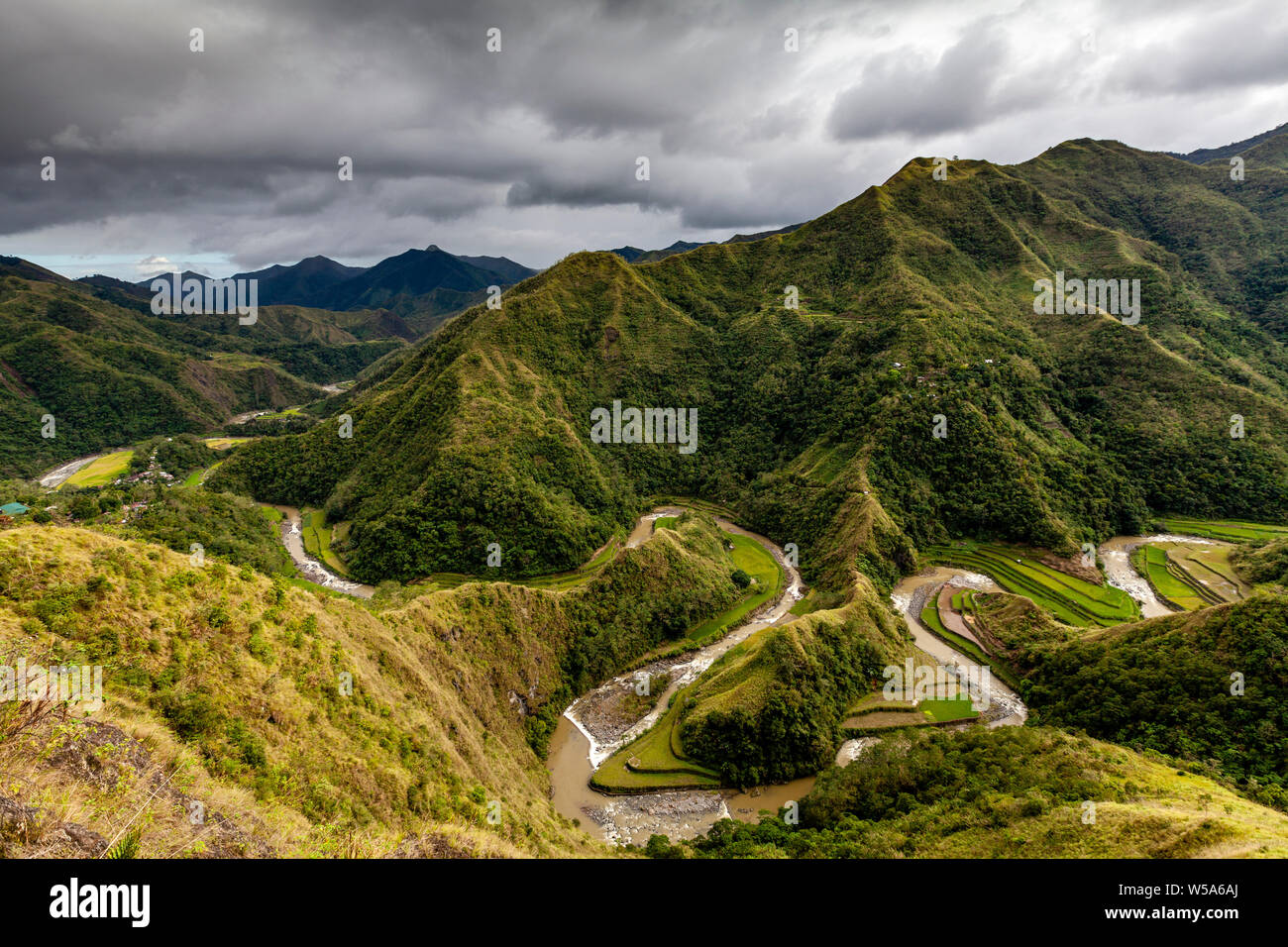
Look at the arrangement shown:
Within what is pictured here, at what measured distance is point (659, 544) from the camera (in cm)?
6925

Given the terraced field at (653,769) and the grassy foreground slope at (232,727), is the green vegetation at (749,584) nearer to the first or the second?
the terraced field at (653,769)

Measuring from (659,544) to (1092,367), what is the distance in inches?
3820

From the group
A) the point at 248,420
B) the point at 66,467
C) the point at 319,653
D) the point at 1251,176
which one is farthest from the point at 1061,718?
the point at 248,420

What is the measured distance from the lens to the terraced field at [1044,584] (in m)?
64.9

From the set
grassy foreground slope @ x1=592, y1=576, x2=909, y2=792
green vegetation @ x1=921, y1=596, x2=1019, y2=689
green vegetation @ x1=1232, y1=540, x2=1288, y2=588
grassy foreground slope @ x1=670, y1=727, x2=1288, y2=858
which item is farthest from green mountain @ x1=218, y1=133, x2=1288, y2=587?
grassy foreground slope @ x1=670, y1=727, x2=1288, y2=858

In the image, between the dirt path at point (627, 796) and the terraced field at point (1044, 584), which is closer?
the dirt path at point (627, 796)

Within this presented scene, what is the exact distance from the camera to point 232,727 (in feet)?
69.2

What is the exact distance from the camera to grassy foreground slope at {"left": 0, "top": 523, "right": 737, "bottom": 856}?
1512 centimetres

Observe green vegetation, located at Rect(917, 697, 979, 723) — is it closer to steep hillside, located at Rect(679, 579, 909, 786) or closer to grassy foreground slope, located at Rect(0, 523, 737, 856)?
steep hillside, located at Rect(679, 579, 909, 786)

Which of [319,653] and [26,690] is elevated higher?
[26,690]
